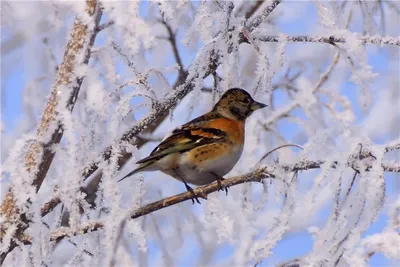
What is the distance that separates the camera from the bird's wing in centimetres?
402

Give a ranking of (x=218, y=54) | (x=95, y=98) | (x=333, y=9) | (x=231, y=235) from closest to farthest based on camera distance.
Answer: (x=95, y=98), (x=231, y=235), (x=218, y=54), (x=333, y=9)

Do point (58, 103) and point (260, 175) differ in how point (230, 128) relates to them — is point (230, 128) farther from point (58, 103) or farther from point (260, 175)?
point (58, 103)

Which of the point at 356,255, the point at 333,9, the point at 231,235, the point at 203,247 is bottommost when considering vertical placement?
the point at 356,255

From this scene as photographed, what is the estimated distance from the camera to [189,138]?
4.18 metres

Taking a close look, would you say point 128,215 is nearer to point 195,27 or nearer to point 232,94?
point 195,27

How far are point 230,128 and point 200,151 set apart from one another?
1.11ft

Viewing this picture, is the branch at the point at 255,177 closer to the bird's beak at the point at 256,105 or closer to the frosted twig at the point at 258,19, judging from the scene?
the frosted twig at the point at 258,19

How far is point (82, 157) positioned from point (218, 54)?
0.75 m

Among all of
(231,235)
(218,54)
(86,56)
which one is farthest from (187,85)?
(231,235)

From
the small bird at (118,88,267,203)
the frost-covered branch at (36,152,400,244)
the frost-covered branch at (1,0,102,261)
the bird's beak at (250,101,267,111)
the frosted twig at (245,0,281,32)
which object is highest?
the bird's beak at (250,101,267,111)

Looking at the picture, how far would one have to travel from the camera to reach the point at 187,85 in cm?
301

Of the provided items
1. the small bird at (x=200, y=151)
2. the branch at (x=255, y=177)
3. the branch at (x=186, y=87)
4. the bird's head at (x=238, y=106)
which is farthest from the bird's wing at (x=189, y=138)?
the branch at (x=255, y=177)

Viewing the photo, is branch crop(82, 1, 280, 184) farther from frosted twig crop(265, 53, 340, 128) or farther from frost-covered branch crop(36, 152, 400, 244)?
frosted twig crop(265, 53, 340, 128)

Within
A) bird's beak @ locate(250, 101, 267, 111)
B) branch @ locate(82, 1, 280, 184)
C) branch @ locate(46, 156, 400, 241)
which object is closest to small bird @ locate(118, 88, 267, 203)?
bird's beak @ locate(250, 101, 267, 111)
